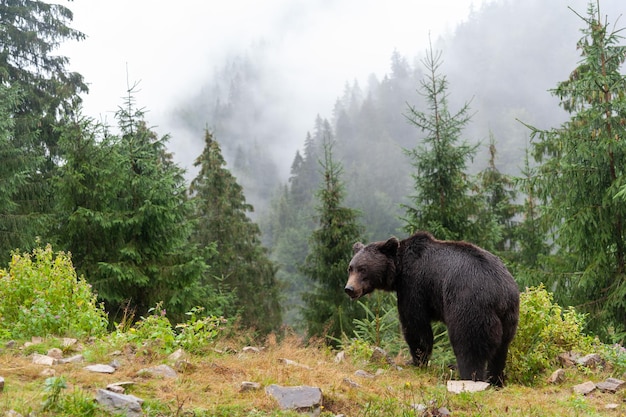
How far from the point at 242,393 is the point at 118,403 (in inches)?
41.3

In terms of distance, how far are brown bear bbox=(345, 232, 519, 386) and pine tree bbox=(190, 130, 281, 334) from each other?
1690 cm

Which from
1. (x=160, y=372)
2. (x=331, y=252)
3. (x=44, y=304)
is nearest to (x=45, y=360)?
(x=160, y=372)

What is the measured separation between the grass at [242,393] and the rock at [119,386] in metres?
0.05

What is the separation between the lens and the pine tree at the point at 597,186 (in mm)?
9438

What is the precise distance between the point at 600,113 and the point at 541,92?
19871cm

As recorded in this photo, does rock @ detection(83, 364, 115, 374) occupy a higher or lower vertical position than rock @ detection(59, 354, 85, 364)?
lower

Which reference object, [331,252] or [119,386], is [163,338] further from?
[331,252]

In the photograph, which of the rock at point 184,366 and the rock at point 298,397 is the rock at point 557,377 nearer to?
the rock at point 298,397

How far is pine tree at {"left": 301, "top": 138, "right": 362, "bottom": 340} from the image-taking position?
55.4 feet

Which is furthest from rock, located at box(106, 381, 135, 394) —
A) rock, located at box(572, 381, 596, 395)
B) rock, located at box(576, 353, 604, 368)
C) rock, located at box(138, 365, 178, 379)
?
rock, located at box(576, 353, 604, 368)

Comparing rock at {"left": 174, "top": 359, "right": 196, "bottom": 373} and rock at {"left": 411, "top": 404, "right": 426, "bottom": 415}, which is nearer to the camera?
rock at {"left": 411, "top": 404, "right": 426, "bottom": 415}

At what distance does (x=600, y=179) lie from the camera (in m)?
9.64

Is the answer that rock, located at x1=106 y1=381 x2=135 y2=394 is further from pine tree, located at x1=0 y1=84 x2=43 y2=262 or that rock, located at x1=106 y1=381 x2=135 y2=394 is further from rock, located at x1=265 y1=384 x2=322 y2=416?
pine tree, located at x1=0 y1=84 x2=43 y2=262

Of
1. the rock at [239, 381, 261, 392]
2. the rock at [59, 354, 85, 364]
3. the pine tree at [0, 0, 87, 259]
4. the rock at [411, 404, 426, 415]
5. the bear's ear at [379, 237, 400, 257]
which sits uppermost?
the pine tree at [0, 0, 87, 259]
